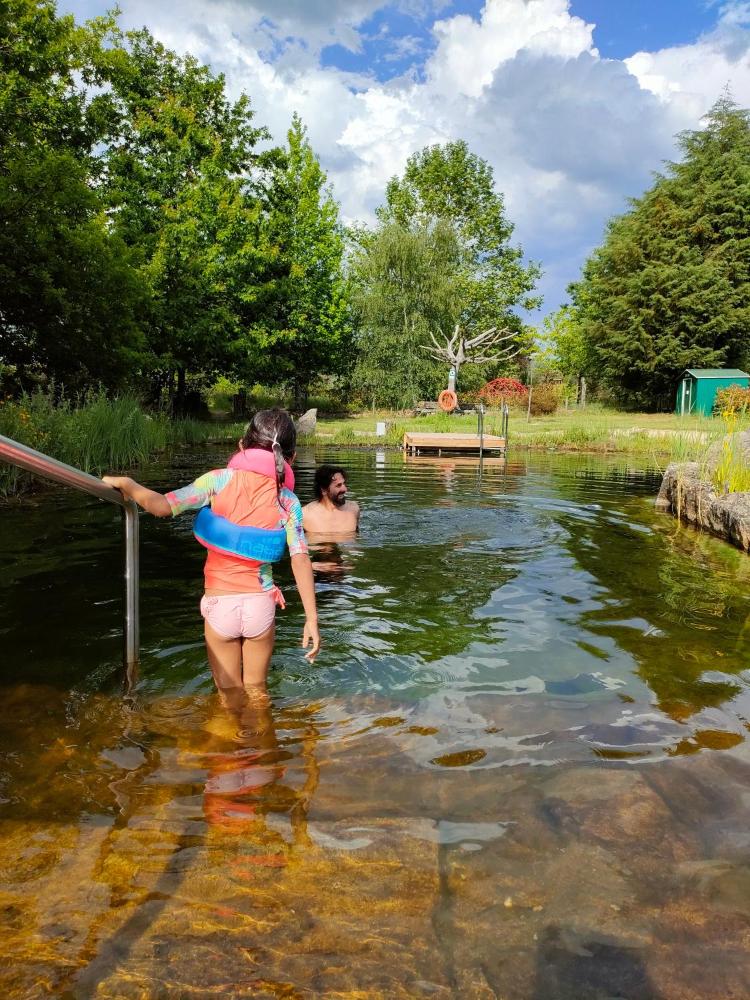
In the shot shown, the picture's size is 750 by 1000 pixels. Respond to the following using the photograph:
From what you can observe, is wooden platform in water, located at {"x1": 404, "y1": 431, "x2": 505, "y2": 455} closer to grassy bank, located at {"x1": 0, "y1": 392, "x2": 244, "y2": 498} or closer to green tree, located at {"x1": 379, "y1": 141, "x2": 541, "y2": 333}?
grassy bank, located at {"x1": 0, "y1": 392, "x2": 244, "y2": 498}

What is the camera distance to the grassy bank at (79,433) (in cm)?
1102

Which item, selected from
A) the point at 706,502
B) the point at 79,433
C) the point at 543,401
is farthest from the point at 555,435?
the point at 543,401

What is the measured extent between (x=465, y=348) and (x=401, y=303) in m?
7.63

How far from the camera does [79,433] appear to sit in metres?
12.9

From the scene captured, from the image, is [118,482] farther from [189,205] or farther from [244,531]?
[189,205]

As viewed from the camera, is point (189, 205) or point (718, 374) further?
point (718, 374)

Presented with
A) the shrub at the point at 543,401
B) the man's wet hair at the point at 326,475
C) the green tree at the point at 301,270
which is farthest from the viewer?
the shrub at the point at 543,401

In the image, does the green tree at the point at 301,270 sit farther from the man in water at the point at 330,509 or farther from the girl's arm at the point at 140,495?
the girl's arm at the point at 140,495

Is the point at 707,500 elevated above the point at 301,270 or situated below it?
below

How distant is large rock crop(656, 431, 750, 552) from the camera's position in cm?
873

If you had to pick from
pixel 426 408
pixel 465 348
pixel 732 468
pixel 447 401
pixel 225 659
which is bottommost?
pixel 225 659

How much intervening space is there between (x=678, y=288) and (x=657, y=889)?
1595 inches

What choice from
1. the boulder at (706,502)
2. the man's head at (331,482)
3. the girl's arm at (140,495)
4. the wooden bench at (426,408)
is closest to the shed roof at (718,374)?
the wooden bench at (426,408)

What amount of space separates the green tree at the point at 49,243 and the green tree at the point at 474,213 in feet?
102
